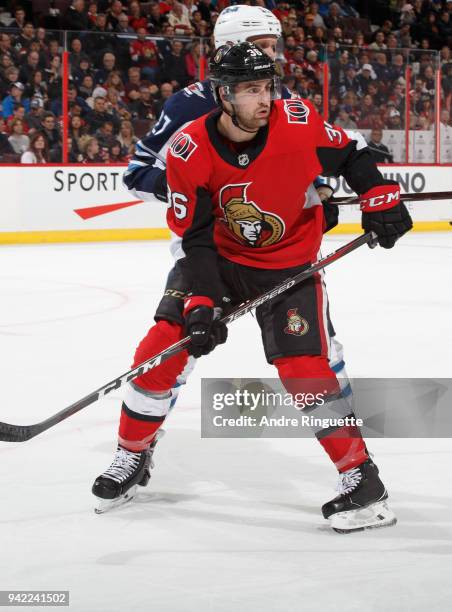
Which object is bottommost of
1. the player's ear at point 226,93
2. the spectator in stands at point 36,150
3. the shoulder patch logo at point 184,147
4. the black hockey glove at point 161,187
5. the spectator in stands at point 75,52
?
the spectator in stands at point 36,150

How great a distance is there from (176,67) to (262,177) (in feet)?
21.4

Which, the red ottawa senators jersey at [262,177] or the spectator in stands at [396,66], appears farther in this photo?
the spectator in stands at [396,66]

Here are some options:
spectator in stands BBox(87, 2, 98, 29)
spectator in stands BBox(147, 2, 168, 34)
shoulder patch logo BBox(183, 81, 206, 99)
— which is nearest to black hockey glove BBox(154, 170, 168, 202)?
shoulder patch logo BBox(183, 81, 206, 99)

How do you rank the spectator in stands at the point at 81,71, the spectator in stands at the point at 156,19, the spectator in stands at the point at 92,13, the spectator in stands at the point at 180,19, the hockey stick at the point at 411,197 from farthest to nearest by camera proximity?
the spectator in stands at the point at 180,19, the spectator in stands at the point at 156,19, the spectator in stands at the point at 92,13, the spectator in stands at the point at 81,71, the hockey stick at the point at 411,197

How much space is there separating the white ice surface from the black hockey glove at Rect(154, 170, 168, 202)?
0.64 meters

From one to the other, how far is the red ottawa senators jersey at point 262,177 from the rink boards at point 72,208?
6048 mm

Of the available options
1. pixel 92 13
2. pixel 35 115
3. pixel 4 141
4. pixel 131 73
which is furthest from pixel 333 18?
pixel 4 141

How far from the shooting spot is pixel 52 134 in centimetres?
812

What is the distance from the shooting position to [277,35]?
2693mm

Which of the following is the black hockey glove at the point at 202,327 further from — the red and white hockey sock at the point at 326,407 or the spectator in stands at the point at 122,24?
the spectator in stands at the point at 122,24

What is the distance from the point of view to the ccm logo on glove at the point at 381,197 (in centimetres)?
221

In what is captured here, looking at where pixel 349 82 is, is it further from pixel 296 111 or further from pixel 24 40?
pixel 296 111

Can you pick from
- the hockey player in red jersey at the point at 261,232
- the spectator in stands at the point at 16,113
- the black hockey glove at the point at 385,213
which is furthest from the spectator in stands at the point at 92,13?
the black hockey glove at the point at 385,213

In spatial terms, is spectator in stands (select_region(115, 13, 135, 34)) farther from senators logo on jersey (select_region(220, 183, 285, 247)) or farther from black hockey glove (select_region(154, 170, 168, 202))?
senators logo on jersey (select_region(220, 183, 285, 247))
